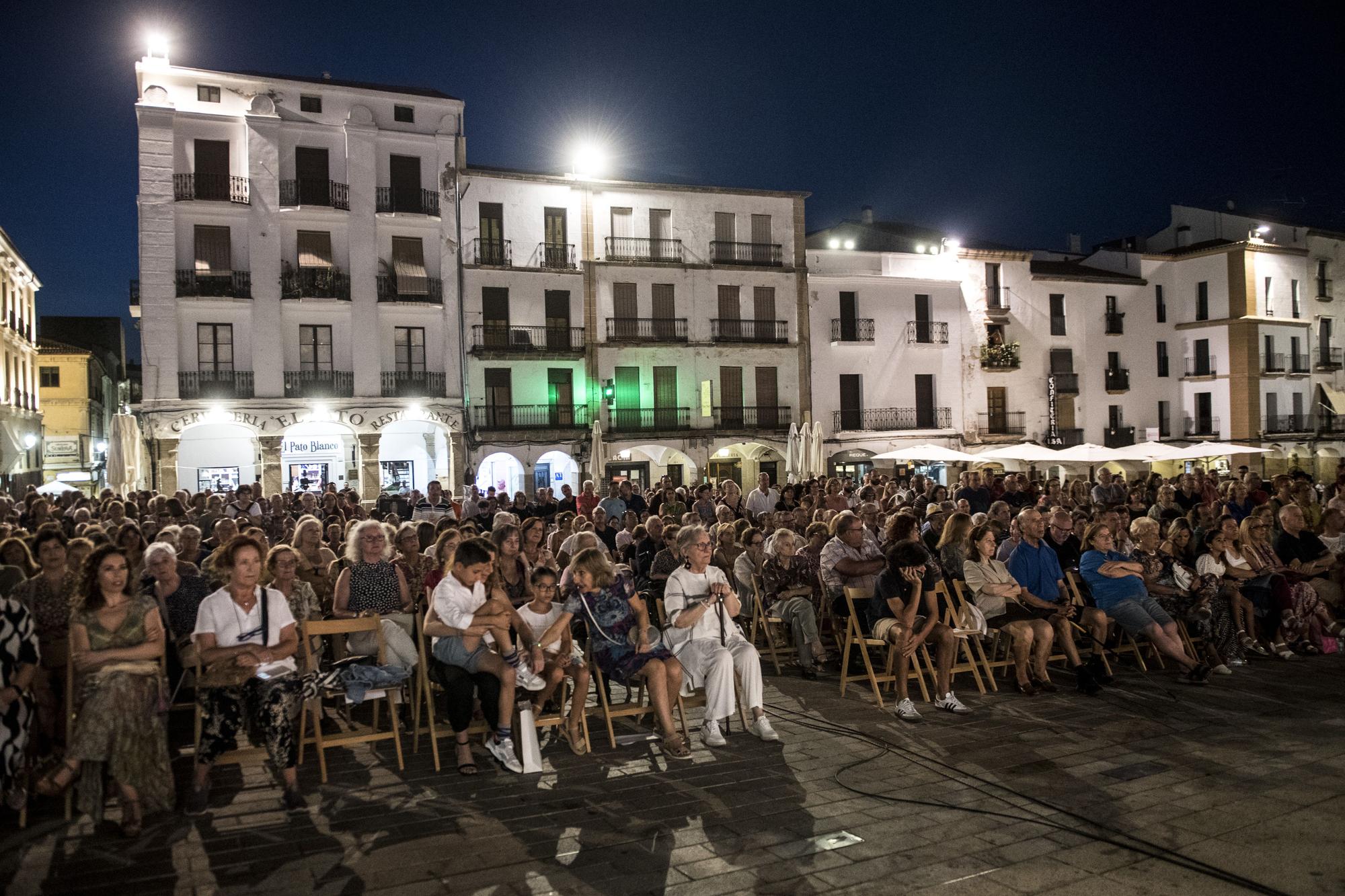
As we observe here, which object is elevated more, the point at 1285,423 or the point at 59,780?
the point at 1285,423

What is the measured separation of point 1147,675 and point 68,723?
8.41 meters

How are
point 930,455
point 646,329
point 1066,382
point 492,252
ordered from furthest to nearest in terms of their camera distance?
point 1066,382, point 646,329, point 492,252, point 930,455

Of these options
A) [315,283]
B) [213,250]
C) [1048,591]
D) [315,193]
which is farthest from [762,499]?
[213,250]

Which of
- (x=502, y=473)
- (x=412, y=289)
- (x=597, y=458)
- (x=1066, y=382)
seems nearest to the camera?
(x=597, y=458)

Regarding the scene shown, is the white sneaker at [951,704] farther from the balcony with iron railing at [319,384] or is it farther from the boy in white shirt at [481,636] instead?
the balcony with iron railing at [319,384]

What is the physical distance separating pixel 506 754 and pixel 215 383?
2420 cm

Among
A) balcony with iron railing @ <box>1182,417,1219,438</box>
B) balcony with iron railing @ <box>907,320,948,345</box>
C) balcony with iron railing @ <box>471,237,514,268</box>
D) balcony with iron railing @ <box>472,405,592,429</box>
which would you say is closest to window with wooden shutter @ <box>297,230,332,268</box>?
balcony with iron railing @ <box>471,237,514,268</box>

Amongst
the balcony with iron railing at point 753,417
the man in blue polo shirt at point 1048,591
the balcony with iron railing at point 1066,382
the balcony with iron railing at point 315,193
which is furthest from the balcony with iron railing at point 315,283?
the balcony with iron railing at point 1066,382

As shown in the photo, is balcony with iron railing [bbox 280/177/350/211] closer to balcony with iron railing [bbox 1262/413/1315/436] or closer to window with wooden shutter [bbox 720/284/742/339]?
window with wooden shutter [bbox 720/284/742/339]

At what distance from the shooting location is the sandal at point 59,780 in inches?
207

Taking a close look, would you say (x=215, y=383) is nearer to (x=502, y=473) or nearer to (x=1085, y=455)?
(x=502, y=473)

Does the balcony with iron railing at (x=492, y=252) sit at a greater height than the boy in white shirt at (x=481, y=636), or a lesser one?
greater

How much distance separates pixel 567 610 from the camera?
21.7 feet

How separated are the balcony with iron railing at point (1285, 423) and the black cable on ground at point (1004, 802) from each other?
3857 cm
